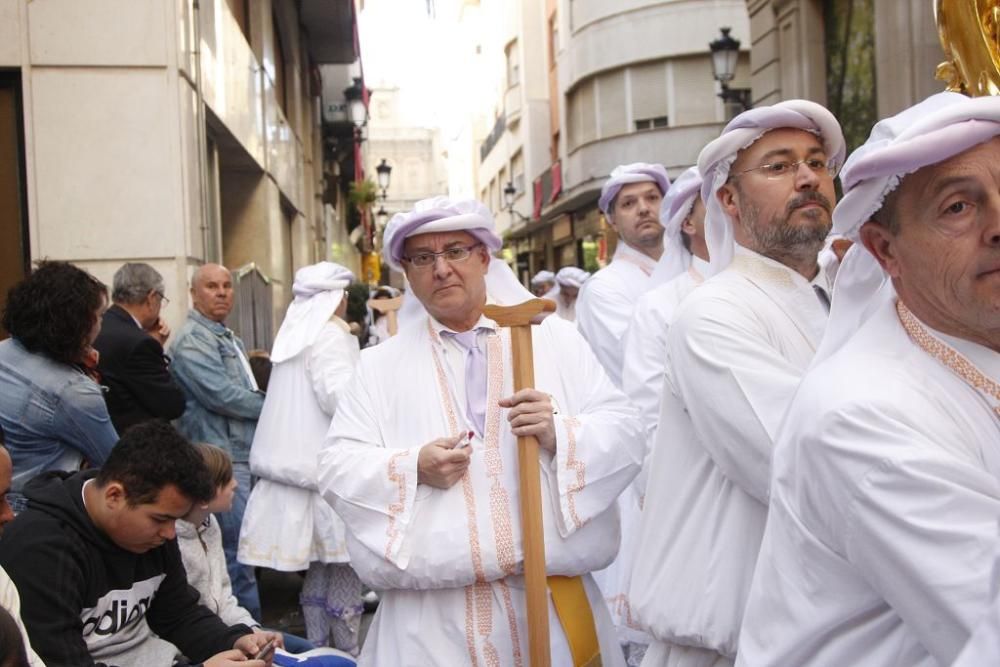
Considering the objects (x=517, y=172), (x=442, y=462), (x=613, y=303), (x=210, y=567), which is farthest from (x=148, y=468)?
(x=517, y=172)

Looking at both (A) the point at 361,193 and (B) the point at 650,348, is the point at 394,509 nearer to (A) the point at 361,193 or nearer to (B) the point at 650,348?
(B) the point at 650,348

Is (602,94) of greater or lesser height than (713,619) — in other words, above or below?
above

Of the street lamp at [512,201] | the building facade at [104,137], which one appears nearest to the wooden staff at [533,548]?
the building facade at [104,137]

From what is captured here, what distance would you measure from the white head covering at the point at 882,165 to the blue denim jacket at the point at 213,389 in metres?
4.45

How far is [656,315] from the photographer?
12.6 ft

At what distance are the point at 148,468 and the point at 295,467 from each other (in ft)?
8.53

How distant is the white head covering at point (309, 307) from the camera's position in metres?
5.79

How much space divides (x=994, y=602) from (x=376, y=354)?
233 centimetres

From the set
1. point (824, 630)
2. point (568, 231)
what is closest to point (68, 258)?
point (824, 630)

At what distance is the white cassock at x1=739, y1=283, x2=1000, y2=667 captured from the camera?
1.46m

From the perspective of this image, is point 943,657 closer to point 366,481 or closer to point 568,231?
point 366,481

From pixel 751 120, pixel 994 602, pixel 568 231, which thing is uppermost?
pixel 568 231

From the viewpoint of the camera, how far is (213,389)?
5836 mm

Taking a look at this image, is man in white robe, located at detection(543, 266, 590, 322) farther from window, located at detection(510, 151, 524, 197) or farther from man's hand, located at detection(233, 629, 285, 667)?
window, located at detection(510, 151, 524, 197)
